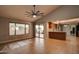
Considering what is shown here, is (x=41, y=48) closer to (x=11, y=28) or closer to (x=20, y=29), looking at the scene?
(x=11, y=28)

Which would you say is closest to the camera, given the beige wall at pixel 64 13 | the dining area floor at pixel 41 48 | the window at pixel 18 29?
the dining area floor at pixel 41 48

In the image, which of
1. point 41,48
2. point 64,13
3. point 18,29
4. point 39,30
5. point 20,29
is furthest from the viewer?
point 39,30

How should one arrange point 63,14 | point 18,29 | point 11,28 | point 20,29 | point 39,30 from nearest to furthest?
1. point 63,14
2. point 11,28
3. point 18,29
4. point 20,29
5. point 39,30

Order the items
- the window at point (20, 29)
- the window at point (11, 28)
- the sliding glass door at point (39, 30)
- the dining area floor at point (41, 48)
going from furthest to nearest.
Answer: the sliding glass door at point (39, 30) < the window at point (20, 29) < the window at point (11, 28) < the dining area floor at point (41, 48)

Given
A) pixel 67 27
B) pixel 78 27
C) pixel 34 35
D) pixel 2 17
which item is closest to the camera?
pixel 2 17

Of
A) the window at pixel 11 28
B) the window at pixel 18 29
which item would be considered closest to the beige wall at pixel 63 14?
the window at pixel 18 29

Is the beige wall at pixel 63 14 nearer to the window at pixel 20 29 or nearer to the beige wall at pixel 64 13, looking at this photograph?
the beige wall at pixel 64 13

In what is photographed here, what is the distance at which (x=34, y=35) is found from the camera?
49.8 feet

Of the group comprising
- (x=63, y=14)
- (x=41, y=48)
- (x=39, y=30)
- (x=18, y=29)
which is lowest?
(x=41, y=48)

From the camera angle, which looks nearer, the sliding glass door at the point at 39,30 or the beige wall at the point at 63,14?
the beige wall at the point at 63,14

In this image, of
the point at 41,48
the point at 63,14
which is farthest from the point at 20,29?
the point at 41,48
